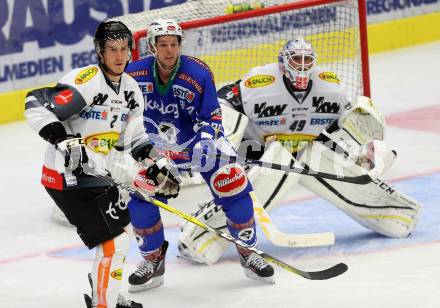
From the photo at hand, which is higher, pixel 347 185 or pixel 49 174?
pixel 49 174

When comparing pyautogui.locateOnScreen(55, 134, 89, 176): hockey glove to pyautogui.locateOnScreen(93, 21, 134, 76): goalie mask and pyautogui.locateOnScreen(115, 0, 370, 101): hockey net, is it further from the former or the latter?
pyautogui.locateOnScreen(115, 0, 370, 101): hockey net

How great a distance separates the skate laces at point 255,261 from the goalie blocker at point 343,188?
1.05 ft

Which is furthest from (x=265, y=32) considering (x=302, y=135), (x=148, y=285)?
(x=148, y=285)

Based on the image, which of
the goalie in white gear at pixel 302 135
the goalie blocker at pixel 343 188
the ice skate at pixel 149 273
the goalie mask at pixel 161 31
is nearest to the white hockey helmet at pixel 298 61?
the goalie in white gear at pixel 302 135

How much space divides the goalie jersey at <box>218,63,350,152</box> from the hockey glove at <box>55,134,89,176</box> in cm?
152

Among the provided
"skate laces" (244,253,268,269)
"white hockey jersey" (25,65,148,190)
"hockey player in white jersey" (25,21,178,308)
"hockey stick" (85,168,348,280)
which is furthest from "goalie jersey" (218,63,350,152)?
"hockey player in white jersey" (25,21,178,308)

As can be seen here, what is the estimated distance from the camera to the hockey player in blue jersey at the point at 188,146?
5539 millimetres

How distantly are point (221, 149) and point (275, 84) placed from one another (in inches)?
28.9

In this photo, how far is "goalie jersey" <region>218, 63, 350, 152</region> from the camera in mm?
6148

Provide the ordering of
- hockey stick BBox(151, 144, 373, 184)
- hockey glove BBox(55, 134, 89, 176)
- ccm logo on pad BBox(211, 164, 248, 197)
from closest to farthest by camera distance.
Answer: hockey glove BBox(55, 134, 89, 176) < ccm logo on pad BBox(211, 164, 248, 197) < hockey stick BBox(151, 144, 373, 184)

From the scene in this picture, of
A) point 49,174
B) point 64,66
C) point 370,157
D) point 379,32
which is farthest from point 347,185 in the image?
point 379,32

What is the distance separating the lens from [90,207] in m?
4.90

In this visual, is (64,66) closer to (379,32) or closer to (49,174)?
(379,32)

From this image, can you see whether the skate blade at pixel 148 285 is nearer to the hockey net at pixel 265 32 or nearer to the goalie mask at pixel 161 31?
the goalie mask at pixel 161 31
